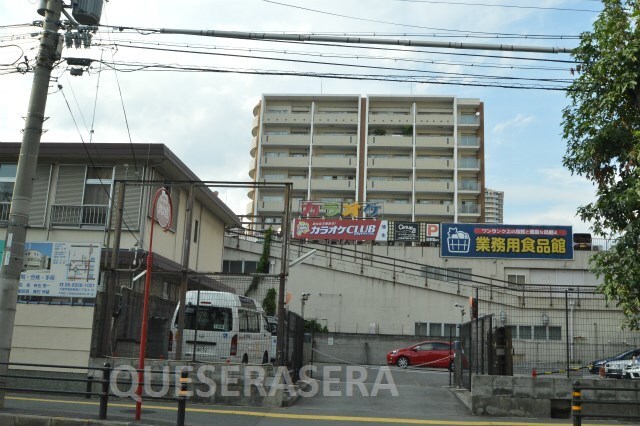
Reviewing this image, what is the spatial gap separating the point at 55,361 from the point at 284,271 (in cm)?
562

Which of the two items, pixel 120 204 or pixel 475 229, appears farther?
pixel 475 229

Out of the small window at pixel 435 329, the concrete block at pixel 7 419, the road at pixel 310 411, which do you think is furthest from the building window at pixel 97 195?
the small window at pixel 435 329

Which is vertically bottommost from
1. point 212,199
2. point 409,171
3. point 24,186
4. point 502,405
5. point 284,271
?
point 502,405

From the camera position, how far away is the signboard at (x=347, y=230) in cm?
4334

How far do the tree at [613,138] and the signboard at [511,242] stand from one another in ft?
95.7

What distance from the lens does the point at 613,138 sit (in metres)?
11.7

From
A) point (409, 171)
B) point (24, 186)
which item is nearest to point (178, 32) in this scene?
point (24, 186)

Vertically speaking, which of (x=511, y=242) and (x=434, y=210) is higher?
(x=434, y=210)

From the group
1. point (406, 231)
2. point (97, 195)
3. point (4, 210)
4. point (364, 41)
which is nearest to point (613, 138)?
point (364, 41)

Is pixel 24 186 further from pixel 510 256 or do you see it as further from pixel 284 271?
pixel 510 256

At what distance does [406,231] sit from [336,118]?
27.9 meters

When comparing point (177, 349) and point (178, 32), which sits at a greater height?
point (178, 32)

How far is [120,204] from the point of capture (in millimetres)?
13914

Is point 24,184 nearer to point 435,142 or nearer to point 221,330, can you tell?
point 221,330
